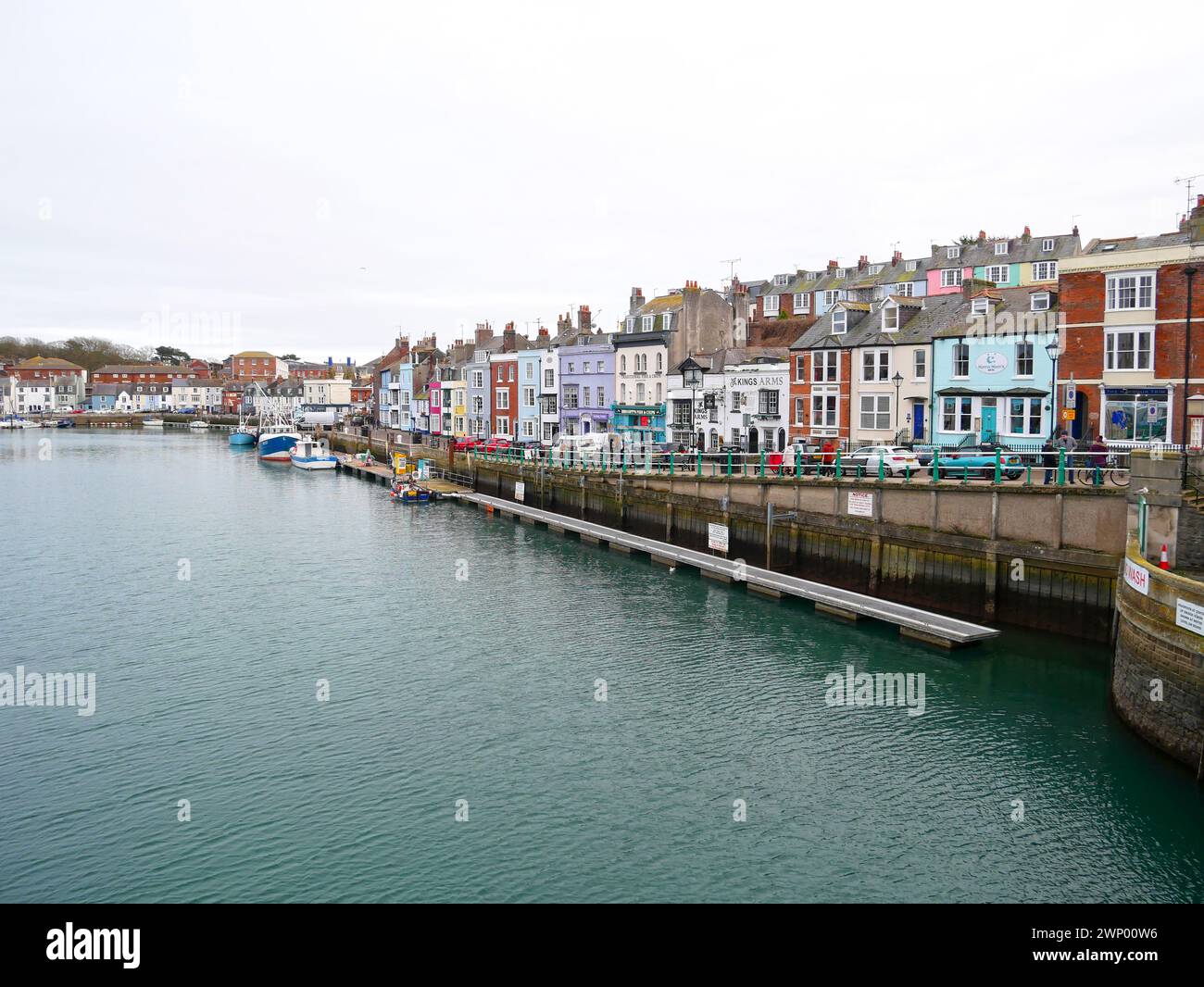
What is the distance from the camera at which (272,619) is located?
3269cm

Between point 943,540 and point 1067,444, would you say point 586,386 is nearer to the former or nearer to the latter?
point 1067,444

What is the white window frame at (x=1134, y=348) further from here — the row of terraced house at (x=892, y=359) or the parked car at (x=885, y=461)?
the parked car at (x=885, y=461)

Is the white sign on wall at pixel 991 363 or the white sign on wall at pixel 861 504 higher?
the white sign on wall at pixel 991 363

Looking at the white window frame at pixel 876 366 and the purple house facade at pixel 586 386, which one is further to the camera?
the purple house facade at pixel 586 386

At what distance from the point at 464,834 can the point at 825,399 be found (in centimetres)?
3933

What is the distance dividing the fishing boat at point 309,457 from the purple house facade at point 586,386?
30.8 m

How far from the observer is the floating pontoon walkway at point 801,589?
2747 centimetres

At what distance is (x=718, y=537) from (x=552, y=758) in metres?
21.0

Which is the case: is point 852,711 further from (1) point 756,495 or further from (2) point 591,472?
(2) point 591,472

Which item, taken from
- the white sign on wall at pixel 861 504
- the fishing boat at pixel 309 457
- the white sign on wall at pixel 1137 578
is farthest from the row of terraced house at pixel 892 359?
the fishing boat at pixel 309 457

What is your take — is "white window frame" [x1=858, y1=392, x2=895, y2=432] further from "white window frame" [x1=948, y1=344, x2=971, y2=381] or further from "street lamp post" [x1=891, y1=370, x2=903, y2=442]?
"white window frame" [x1=948, y1=344, x2=971, y2=381]
